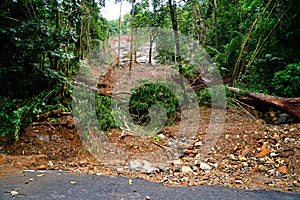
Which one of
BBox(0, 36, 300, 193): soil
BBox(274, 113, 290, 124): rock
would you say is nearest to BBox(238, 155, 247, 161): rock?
BBox(0, 36, 300, 193): soil

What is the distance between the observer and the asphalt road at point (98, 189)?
1.84 meters

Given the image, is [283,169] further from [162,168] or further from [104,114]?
[104,114]

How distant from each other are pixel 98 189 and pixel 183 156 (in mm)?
1878

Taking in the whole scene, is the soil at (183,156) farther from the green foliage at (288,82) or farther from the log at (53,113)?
the green foliage at (288,82)

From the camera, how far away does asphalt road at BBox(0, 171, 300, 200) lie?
1842 millimetres

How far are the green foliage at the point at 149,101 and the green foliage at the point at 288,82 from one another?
2.25m

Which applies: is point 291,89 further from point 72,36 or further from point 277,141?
point 72,36

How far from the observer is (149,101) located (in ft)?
16.3

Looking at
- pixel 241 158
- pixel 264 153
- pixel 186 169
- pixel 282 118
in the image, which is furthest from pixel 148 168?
pixel 282 118

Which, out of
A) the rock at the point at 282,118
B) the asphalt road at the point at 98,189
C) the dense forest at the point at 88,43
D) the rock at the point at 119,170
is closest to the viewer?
the asphalt road at the point at 98,189

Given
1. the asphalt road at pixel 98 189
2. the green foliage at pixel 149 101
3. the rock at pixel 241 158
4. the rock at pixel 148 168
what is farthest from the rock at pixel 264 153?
the green foliage at pixel 149 101

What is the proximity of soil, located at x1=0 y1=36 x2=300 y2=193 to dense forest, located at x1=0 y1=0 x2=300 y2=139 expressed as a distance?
32cm

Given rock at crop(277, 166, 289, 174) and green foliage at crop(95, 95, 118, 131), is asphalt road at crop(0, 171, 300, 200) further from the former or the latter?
green foliage at crop(95, 95, 118, 131)

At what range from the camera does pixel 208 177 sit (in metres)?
2.70
